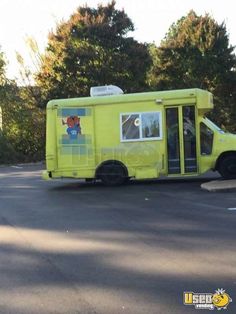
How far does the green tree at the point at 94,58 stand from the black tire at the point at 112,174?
15.1m

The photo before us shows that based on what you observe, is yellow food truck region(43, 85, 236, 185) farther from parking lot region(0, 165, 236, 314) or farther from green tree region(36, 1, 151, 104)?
green tree region(36, 1, 151, 104)

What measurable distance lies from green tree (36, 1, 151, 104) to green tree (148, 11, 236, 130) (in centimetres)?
267

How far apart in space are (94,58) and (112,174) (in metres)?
15.8

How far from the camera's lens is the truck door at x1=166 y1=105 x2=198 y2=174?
49.9 feet

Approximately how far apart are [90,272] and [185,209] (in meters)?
4.55

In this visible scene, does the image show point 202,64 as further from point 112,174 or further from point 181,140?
point 112,174

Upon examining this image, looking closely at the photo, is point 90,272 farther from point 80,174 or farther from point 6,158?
point 6,158

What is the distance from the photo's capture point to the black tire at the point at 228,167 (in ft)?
49.7

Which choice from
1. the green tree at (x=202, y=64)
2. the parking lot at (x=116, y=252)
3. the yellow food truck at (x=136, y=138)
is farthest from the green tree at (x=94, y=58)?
the parking lot at (x=116, y=252)

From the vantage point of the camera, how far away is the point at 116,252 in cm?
727

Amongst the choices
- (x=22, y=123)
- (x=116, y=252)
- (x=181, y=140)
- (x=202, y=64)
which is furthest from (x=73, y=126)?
(x=202, y=64)

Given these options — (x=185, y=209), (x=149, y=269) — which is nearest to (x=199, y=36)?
(x=185, y=209)

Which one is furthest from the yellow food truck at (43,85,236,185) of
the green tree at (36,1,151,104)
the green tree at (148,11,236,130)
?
the green tree at (148,11,236,130)

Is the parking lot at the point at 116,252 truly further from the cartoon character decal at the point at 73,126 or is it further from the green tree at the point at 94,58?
the green tree at the point at 94,58
